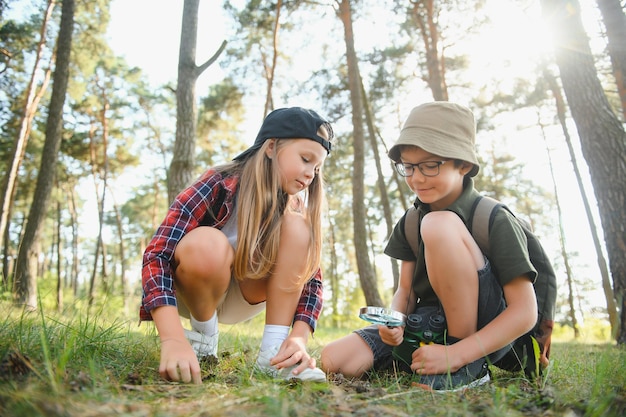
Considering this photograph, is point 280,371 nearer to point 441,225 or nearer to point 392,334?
point 392,334

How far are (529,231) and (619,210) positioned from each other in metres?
2.61

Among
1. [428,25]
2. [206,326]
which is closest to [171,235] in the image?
[206,326]

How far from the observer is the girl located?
172 centimetres

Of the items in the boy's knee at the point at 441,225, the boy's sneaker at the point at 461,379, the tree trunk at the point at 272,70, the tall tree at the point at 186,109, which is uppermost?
the tree trunk at the point at 272,70

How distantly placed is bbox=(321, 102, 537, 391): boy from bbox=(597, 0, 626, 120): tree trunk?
360 cm

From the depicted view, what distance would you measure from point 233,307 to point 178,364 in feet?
2.67

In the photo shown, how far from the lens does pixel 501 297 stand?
5.79 feet

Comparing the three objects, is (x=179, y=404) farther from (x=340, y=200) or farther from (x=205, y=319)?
(x=340, y=200)

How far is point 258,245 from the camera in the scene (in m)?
1.89

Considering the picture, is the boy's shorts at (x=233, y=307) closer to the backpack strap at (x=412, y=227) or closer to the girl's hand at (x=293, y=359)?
the girl's hand at (x=293, y=359)

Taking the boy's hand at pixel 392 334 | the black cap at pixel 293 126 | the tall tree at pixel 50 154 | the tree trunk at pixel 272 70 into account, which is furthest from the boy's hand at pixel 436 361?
the tree trunk at pixel 272 70

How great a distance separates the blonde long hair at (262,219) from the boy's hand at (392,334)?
39 cm

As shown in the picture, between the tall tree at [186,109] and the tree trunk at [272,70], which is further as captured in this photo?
the tree trunk at [272,70]

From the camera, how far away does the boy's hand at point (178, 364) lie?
Result: 1.35 meters
